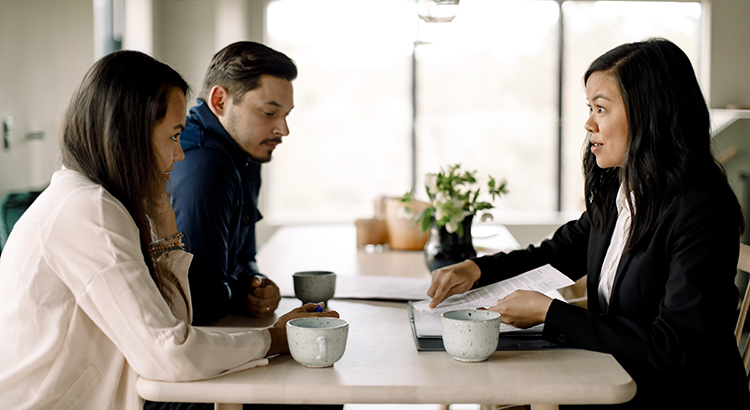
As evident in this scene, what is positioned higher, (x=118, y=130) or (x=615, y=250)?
(x=118, y=130)

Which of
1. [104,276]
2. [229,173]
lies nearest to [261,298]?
[229,173]

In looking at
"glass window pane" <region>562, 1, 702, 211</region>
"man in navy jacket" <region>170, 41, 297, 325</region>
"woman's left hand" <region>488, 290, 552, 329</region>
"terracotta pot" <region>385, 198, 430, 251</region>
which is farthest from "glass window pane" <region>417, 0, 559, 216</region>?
"woman's left hand" <region>488, 290, 552, 329</region>

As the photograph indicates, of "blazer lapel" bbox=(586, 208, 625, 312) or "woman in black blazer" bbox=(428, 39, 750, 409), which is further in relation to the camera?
"blazer lapel" bbox=(586, 208, 625, 312)

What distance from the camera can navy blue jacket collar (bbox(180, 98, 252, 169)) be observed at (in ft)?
5.34

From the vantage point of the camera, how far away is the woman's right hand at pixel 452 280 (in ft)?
4.73

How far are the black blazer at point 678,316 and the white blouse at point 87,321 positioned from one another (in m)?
0.59

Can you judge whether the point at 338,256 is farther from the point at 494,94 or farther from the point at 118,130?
the point at 494,94

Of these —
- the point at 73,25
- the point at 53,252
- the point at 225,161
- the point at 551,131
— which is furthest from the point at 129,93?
the point at 551,131

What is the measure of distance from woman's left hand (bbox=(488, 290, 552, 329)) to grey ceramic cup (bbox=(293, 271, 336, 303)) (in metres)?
0.44

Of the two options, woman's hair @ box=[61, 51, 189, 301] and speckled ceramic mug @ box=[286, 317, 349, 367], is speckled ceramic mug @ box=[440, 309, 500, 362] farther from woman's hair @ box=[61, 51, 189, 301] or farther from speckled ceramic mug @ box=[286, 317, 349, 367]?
woman's hair @ box=[61, 51, 189, 301]

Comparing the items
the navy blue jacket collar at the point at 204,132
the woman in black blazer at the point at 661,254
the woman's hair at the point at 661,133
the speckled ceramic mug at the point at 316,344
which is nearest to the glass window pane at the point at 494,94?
the navy blue jacket collar at the point at 204,132

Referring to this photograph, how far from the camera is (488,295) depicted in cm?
142

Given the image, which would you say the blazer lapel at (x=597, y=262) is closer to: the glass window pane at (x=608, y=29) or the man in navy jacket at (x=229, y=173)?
the man in navy jacket at (x=229, y=173)

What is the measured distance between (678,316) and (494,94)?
433 centimetres
